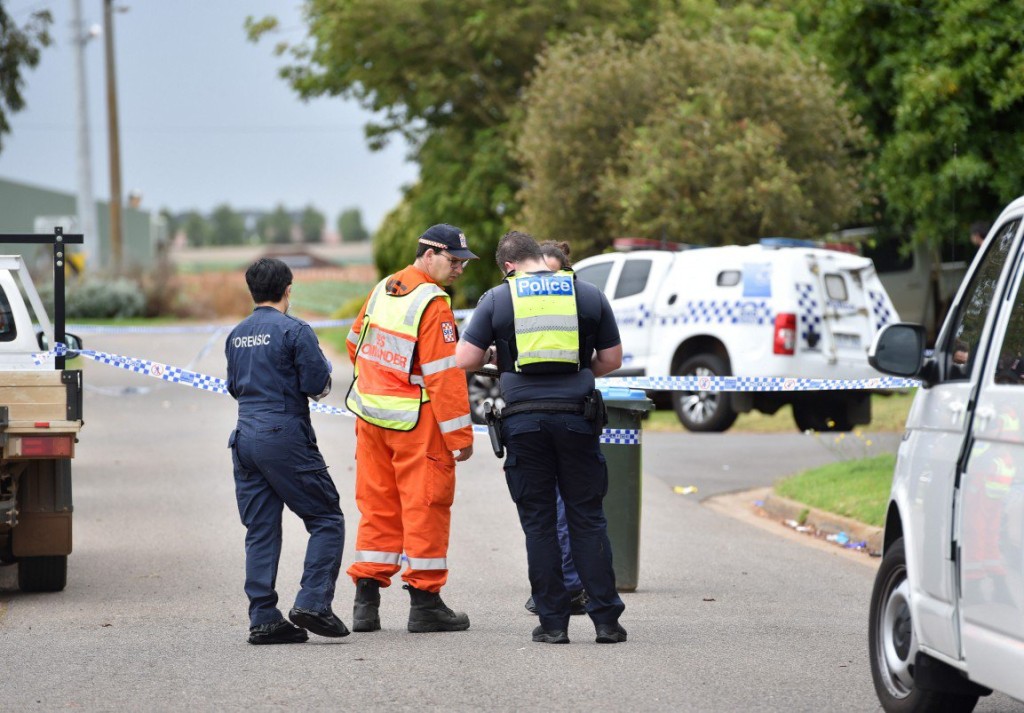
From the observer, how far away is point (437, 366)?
24.8 feet

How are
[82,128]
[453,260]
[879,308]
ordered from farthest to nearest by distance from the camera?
[82,128], [879,308], [453,260]

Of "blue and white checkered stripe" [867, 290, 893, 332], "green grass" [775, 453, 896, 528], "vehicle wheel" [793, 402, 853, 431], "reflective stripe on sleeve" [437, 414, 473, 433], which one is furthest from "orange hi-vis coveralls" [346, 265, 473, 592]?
"blue and white checkered stripe" [867, 290, 893, 332]

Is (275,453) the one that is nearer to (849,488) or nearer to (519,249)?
(519,249)

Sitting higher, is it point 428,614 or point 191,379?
point 191,379

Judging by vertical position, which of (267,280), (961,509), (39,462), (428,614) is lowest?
(428,614)

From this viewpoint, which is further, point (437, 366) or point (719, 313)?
point (719, 313)

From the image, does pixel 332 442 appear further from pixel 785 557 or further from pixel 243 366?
pixel 243 366

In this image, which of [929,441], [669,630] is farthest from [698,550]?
[929,441]

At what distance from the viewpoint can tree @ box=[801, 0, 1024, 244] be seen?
20.5m

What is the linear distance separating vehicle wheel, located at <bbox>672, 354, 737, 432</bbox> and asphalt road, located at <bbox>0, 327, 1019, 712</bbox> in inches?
150

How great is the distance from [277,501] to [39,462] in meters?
2.39

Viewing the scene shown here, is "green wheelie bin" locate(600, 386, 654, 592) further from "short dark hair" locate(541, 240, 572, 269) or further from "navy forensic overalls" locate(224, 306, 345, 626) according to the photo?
"navy forensic overalls" locate(224, 306, 345, 626)

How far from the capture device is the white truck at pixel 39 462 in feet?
28.7

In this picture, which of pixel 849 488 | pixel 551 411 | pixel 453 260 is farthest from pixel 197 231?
pixel 551 411
